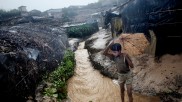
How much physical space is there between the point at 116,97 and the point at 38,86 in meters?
3.16

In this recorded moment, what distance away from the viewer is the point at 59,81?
8.55m

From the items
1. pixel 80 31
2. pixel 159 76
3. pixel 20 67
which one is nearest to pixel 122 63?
pixel 159 76

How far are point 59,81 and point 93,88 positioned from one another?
5.54 feet

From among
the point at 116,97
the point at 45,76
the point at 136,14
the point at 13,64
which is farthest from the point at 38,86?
the point at 136,14

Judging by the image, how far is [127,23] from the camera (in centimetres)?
1257

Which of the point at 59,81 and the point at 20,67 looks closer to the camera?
the point at 20,67

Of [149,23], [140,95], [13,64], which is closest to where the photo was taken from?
[13,64]

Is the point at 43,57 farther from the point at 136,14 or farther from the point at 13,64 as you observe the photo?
the point at 136,14

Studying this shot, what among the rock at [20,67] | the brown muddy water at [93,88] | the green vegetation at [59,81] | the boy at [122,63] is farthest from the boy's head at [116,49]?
the rock at [20,67]

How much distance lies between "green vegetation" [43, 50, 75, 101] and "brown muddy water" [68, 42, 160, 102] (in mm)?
447

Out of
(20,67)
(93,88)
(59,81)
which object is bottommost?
(93,88)

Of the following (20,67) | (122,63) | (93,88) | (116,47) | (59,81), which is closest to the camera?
(116,47)

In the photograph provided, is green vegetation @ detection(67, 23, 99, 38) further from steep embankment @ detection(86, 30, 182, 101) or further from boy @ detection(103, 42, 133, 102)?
boy @ detection(103, 42, 133, 102)

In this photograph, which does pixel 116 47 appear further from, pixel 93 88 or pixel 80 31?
pixel 80 31
